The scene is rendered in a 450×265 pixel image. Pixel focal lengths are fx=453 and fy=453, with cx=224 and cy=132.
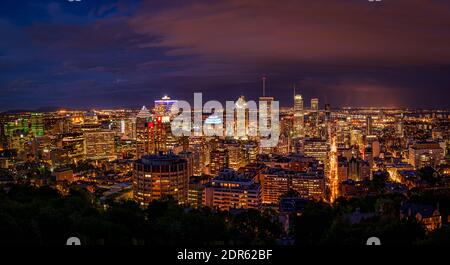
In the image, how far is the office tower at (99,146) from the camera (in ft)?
70.3

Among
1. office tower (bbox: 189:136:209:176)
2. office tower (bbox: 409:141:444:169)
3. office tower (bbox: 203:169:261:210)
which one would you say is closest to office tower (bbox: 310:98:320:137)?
office tower (bbox: 409:141:444:169)

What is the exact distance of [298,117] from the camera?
32250mm

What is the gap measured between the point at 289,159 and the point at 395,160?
5.15 metres

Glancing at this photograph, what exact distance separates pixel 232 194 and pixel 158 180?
5.85 ft

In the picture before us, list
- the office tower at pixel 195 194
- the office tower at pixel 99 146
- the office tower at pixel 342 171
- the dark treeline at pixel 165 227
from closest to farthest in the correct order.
A: the dark treeline at pixel 165 227 < the office tower at pixel 195 194 < the office tower at pixel 342 171 < the office tower at pixel 99 146

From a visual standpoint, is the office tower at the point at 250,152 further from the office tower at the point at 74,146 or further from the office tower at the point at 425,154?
the office tower at the point at 74,146

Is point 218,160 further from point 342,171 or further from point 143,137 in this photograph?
point 342,171

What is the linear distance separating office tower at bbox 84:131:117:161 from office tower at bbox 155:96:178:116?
2763mm

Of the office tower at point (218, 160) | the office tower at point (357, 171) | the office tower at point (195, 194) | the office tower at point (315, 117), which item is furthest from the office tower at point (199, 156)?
the office tower at point (315, 117)

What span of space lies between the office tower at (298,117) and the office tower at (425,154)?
8358 millimetres

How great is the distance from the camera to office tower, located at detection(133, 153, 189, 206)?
A: 1061 centimetres
